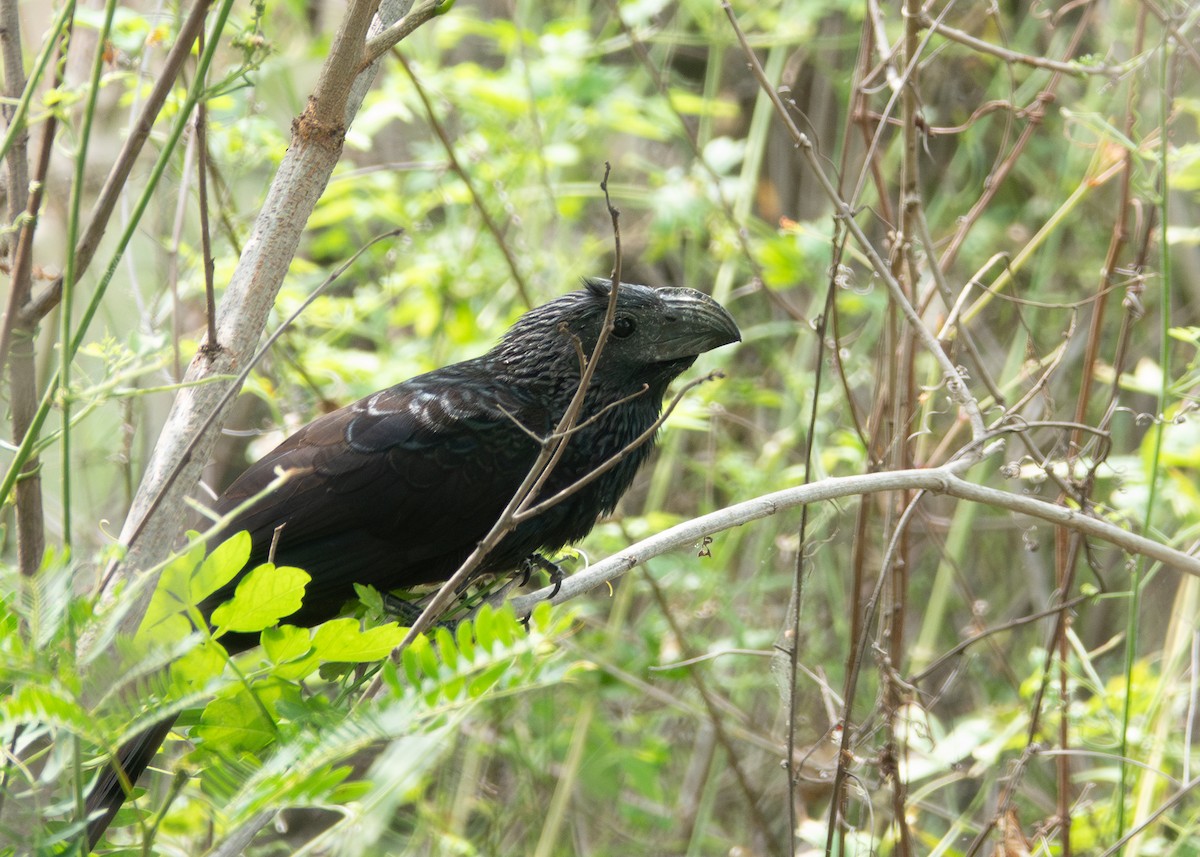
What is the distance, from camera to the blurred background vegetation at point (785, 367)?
248cm

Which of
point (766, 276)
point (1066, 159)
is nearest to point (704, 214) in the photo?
point (766, 276)

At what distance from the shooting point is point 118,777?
55.4 inches

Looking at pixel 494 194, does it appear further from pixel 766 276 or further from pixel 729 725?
pixel 729 725

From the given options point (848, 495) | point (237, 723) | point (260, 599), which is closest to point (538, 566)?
point (848, 495)

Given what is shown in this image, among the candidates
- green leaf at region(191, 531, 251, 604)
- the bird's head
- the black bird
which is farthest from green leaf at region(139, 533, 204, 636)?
the bird's head

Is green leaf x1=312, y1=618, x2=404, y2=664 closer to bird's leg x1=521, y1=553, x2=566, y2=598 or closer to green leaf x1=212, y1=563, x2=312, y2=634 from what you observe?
green leaf x1=212, y1=563, x2=312, y2=634

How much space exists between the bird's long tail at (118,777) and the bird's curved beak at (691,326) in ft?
4.36

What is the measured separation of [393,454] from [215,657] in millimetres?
1314

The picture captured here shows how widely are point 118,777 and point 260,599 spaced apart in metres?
0.37

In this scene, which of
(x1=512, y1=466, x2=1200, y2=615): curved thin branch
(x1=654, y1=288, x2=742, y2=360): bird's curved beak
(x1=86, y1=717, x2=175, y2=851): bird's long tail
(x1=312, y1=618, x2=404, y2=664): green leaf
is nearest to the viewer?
(x1=312, y1=618, x2=404, y2=664): green leaf

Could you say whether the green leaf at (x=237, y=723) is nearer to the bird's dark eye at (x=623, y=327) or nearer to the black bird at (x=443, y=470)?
the black bird at (x=443, y=470)

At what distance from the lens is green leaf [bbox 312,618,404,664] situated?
1.30 metres

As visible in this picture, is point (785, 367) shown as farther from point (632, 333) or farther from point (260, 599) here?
point (260, 599)

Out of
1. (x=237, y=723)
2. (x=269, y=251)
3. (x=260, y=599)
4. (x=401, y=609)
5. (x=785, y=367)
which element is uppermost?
(x=269, y=251)
